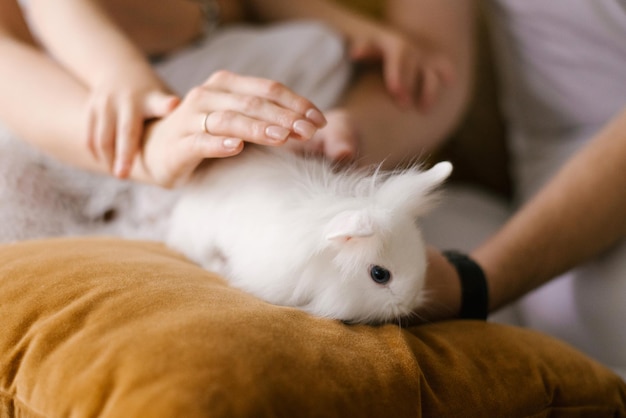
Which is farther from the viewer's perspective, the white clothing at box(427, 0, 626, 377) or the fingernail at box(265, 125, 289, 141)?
the white clothing at box(427, 0, 626, 377)

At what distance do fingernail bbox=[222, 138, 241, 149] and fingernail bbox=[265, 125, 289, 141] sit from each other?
0.03 metres

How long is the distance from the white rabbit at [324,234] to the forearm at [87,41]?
0.20 metres

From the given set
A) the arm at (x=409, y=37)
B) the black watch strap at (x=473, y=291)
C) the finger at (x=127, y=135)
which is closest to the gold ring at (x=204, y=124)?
the finger at (x=127, y=135)

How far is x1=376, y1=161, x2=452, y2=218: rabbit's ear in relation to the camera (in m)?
0.53

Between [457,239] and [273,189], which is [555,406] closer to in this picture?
[273,189]

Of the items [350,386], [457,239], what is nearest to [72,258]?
[350,386]

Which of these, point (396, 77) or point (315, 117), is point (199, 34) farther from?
point (315, 117)

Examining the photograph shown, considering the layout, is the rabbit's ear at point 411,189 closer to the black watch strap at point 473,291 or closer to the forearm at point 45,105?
the black watch strap at point 473,291

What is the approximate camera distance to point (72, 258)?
52 cm

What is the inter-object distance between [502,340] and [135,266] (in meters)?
0.33

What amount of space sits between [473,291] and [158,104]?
1.26 feet

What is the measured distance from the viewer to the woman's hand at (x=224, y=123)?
1.73 ft

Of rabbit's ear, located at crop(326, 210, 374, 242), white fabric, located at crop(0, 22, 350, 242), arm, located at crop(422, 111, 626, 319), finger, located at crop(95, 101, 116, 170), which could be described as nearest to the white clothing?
arm, located at crop(422, 111, 626, 319)

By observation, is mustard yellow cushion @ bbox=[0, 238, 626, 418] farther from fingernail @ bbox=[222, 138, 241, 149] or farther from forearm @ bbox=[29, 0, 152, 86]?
forearm @ bbox=[29, 0, 152, 86]
